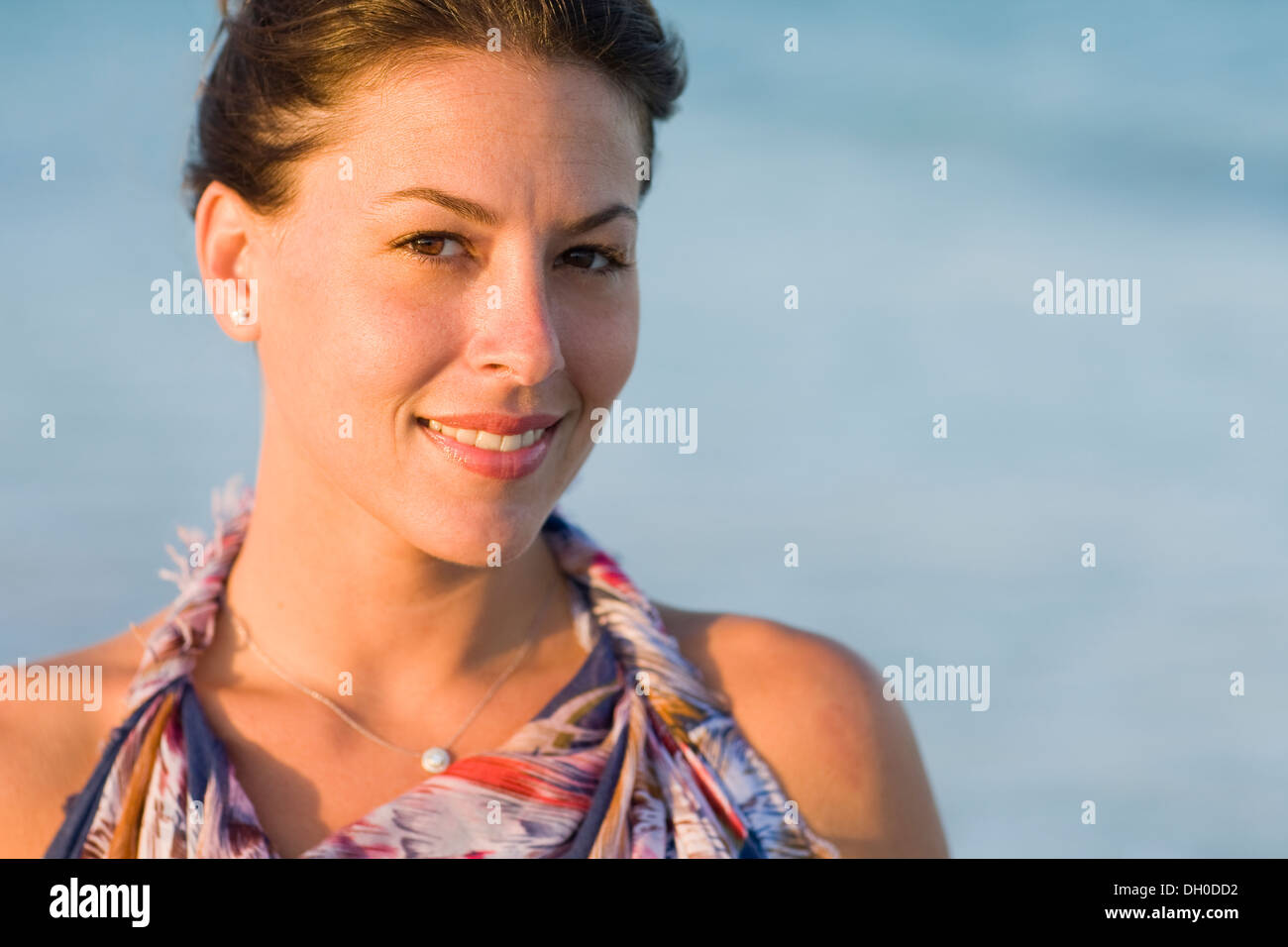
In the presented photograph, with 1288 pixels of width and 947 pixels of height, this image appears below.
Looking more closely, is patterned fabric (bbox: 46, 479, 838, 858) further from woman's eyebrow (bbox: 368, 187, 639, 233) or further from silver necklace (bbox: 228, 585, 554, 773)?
woman's eyebrow (bbox: 368, 187, 639, 233)

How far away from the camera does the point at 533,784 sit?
2.62 m

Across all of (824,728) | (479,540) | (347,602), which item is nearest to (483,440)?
(479,540)

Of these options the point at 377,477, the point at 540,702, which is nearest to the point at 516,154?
the point at 377,477

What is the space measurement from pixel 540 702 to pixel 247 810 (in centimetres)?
57

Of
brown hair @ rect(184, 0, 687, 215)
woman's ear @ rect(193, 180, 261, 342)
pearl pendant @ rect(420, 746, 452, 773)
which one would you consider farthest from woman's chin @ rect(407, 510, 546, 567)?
brown hair @ rect(184, 0, 687, 215)

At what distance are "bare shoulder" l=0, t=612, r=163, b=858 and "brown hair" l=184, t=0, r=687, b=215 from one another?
887 millimetres

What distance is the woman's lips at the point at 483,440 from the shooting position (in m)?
2.44

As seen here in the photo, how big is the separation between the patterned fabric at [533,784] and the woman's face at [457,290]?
1.28 feet

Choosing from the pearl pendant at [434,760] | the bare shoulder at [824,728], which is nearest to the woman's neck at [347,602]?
the pearl pendant at [434,760]

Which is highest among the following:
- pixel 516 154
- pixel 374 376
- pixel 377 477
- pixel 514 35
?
pixel 514 35

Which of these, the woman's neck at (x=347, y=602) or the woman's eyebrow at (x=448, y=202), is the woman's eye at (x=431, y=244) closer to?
the woman's eyebrow at (x=448, y=202)
